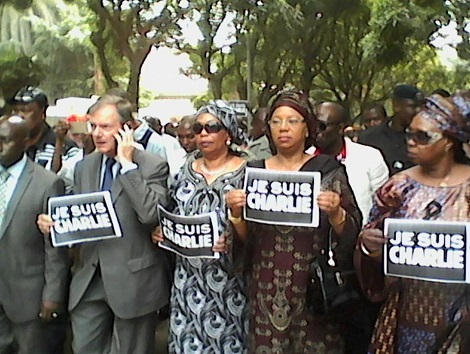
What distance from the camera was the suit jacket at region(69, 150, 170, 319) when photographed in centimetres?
435

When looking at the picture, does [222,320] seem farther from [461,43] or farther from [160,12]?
[461,43]

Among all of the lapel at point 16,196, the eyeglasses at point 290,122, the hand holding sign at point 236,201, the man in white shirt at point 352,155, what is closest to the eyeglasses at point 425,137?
the eyeglasses at point 290,122

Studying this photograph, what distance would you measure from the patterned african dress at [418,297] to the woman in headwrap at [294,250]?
11.3 inches

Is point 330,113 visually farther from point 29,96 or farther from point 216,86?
point 216,86

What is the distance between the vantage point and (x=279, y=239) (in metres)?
3.86

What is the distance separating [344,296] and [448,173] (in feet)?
2.71

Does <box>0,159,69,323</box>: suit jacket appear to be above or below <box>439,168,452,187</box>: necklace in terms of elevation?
below

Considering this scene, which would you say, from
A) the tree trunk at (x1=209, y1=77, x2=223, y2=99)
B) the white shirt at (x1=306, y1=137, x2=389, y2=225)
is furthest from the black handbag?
the tree trunk at (x1=209, y1=77, x2=223, y2=99)

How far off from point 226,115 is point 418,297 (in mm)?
1508

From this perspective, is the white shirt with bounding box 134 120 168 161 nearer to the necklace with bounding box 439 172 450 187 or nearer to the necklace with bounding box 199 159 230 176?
the necklace with bounding box 199 159 230 176

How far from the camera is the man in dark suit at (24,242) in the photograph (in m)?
4.48

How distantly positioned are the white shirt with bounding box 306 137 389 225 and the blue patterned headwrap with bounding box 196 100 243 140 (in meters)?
1.06

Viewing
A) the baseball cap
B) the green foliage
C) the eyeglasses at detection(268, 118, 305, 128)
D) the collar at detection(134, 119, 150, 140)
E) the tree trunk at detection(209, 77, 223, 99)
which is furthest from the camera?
the tree trunk at detection(209, 77, 223, 99)

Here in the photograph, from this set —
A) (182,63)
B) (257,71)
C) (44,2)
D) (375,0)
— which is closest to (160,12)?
(375,0)
